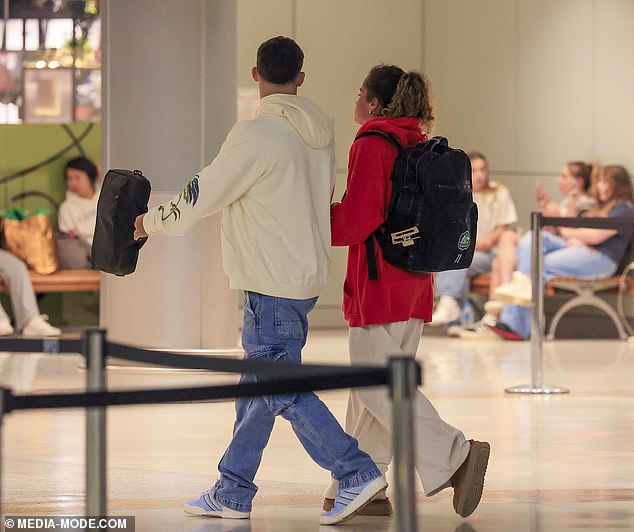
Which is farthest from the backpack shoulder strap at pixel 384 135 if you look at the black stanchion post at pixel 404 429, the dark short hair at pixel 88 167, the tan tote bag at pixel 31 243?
the dark short hair at pixel 88 167

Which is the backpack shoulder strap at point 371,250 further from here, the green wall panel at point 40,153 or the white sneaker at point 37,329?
the green wall panel at point 40,153

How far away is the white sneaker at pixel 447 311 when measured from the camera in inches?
494

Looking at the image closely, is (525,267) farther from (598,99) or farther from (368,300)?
(368,300)

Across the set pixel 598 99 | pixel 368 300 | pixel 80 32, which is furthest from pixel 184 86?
pixel 598 99

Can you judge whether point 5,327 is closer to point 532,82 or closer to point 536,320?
point 536,320

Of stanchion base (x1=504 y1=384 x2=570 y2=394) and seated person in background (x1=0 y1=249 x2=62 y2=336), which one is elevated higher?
seated person in background (x1=0 y1=249 x2=62 y2=336)

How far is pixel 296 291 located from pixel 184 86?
5018mm

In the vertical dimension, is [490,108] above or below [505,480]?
above

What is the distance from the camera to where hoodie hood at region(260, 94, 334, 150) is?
4559 millimetres

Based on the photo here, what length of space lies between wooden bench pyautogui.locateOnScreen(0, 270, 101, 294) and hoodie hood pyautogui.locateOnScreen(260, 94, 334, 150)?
310 inches

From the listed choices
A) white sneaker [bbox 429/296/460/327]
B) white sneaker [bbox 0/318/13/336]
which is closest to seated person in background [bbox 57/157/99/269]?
white sneaker [bbox 0/318/13/336]

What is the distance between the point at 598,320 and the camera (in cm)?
1315

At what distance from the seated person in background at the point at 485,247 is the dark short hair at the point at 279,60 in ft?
26.2

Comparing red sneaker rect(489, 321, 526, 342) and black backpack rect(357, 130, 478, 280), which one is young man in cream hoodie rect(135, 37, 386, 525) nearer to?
black backpack rect(357, 130, 478, 280)
